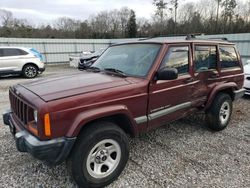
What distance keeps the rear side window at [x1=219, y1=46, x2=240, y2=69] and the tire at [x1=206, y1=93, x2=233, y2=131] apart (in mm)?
634

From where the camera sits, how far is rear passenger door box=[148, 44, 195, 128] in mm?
3162

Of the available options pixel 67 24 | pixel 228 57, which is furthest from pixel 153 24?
pixel 228 57

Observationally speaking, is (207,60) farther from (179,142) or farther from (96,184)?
(96,184)

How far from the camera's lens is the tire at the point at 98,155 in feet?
8.17

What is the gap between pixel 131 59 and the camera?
347 centimetres

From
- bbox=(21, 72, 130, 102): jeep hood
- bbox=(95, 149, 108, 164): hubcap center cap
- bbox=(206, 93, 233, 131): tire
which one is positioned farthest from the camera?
bbox=(206, 93, 233, 131): tire

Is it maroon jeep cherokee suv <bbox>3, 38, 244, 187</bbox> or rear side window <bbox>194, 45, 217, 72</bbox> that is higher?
rear side window <bbox>194, 45, 217, 72</bbox>

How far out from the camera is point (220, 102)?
14.1ft

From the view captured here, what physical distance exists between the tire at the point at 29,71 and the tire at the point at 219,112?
10.6 meters

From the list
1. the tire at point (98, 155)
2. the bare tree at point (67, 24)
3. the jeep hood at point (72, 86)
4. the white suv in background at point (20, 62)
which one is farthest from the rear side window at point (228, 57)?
the bare tree at point (67, 24)

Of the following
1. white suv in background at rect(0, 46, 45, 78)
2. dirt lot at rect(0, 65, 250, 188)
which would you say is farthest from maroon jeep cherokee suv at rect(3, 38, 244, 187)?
white suv in background at rect(0, 46, 45, 78)

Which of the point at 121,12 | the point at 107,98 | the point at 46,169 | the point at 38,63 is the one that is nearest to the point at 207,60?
the point at 107,98

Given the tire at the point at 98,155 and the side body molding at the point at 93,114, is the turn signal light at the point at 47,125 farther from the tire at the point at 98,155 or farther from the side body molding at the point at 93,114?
the tire at the point at 98,155

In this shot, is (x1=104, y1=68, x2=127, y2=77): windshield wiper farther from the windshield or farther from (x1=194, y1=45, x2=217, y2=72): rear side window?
(x1=194, y1=45, x2=217, y2=72): rear side window
